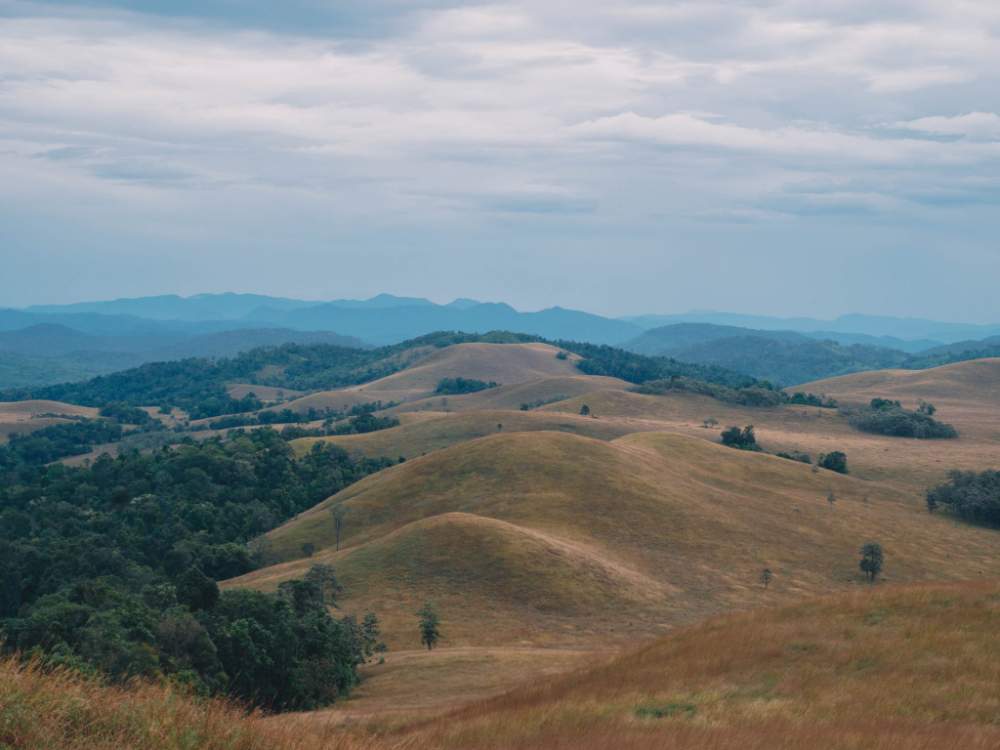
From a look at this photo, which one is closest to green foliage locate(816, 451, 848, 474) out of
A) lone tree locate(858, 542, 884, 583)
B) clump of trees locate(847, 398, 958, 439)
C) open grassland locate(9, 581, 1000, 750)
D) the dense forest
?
clump of trees locate(847, 398, 958, 439)

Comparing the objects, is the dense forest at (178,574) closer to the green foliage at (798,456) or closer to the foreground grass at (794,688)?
the foreground grass at (794,688)

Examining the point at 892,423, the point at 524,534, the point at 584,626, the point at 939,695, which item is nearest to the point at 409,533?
the point at 524,534

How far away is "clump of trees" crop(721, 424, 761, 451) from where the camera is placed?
534 feet

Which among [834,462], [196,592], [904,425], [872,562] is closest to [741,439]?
[834,462]

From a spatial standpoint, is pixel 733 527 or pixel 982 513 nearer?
pixel 733 527

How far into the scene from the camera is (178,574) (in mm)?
80688

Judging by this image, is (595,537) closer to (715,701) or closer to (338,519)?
(338,519)

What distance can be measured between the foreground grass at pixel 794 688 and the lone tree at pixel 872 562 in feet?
219

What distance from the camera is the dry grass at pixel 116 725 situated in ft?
38.7

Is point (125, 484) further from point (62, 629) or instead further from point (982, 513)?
point (982, 513)

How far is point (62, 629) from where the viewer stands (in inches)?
1964

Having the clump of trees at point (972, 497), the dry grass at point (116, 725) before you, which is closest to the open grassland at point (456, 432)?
the clump of trees at point (972, 497)

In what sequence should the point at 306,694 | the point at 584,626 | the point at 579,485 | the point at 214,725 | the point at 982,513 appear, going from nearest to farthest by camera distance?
the point at 214,725 → the point at 306,694 → the point at 584,626 → the point at 579,485 → the point at 982,513

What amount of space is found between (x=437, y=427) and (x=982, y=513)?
351 ft
